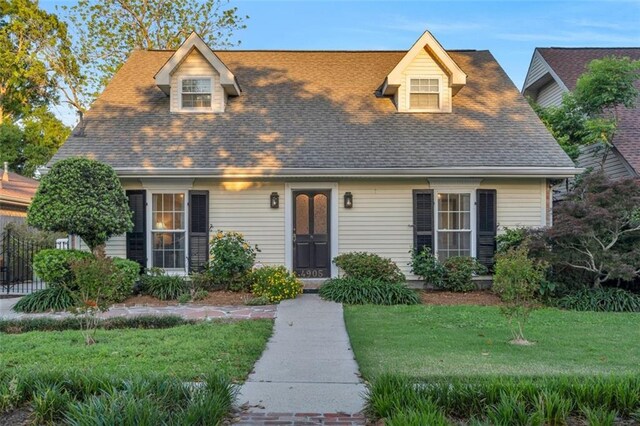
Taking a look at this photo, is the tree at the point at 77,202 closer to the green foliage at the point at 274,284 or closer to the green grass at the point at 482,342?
the green foliage at the point at 274,284

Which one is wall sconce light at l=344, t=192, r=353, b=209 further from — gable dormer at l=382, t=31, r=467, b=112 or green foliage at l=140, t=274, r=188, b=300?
green foliage at l=140, t=274, r=188, b=300

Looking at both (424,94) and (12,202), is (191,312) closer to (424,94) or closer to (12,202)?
(424,94)

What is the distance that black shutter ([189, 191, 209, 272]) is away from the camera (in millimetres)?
11273

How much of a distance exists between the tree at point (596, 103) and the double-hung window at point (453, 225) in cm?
419

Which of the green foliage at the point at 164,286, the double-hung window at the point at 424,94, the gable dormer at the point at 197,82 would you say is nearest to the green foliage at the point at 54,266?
the green foliage at the point at 164,286

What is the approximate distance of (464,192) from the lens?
11.4m

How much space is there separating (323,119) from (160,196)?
4.45 metres

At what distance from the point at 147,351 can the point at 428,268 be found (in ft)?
21.8

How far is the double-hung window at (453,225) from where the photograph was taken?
11.4m

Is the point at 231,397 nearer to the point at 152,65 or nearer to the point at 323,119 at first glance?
the point at 323,119

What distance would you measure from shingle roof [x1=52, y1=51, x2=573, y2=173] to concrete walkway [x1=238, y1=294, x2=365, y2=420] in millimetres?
4648

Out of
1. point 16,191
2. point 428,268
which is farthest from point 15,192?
point 428,268

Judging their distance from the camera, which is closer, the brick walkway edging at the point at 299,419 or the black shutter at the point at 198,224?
the brick walkway edging at the point at 299,419

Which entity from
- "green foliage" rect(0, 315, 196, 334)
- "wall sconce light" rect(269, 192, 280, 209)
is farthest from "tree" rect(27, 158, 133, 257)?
"wall sconce light" rect(269, 192, 280, 209)
